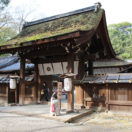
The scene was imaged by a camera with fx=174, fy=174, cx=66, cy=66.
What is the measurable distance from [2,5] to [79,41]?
18952 mm

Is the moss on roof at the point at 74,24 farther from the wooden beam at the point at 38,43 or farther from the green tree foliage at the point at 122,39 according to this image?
the green tree foliage at the point at 122,39

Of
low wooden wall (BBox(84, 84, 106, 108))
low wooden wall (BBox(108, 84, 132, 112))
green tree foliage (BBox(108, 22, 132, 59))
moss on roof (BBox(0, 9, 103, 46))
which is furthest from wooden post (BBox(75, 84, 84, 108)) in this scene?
green tree foliage (BBox(108, 22, 132, 59))

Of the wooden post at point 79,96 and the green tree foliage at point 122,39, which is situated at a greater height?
the green tree foliage at point 122,39

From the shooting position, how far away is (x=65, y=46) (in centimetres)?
952

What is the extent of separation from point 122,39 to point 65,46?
1349 inches

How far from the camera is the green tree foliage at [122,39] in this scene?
3402 cm

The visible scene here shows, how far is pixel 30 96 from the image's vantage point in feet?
41.7

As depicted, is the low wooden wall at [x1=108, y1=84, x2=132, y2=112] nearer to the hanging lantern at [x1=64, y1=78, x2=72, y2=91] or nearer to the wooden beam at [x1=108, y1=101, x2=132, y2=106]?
the wooden beam at [x1=108, y1=101, x2=132, y2=106]

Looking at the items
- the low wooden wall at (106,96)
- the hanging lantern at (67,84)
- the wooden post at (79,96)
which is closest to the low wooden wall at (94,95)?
the low wooden wall at (106,96)

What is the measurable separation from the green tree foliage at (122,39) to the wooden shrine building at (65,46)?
21.7 meters

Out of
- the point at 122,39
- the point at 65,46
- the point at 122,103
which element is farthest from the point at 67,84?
the point at 122,39

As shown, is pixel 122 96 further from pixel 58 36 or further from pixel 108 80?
pixel 58 36

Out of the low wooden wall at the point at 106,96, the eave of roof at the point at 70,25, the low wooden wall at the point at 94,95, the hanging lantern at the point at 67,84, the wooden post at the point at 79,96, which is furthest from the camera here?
the wooden post at the point at 79,96

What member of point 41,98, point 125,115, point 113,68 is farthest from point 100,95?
point 113,68
